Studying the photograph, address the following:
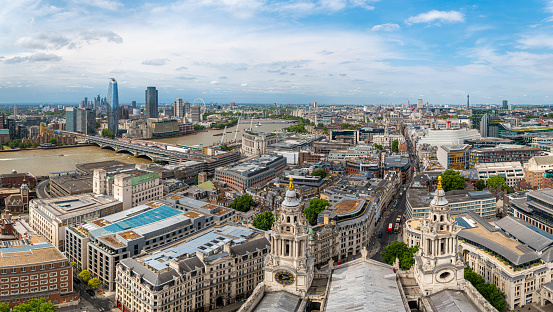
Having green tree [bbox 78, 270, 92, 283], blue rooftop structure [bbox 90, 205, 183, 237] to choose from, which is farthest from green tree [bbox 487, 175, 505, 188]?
green tree [bbox 78, 270, 92, 283]

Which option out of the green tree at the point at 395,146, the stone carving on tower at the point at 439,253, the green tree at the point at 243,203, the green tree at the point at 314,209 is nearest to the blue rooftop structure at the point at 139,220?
the green tree at the point at 243,203

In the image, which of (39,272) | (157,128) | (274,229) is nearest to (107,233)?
(39,272)

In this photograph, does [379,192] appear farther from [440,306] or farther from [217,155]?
[217,155]

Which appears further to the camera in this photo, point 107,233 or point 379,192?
point 379,192

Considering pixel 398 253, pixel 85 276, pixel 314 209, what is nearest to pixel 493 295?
pixel 398 253

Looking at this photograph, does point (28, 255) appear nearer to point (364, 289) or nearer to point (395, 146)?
point (364, 289)

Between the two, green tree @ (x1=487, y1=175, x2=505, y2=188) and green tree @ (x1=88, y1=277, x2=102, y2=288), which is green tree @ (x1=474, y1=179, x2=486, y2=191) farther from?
green tree @ (x1=88, y1=277, x2=102, y2=288)
